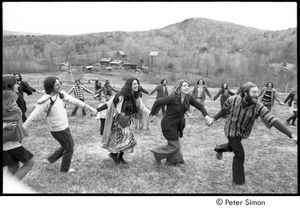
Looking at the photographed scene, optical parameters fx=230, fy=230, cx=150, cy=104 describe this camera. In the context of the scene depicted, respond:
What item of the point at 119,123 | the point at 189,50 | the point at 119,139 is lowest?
the point at 119,139

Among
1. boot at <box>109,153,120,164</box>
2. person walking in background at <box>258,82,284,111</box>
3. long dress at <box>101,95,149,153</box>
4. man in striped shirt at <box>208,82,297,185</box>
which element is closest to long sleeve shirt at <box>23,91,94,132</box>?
long dress at <box>101,95,149,153</box>

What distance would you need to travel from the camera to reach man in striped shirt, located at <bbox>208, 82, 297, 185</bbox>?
367cm

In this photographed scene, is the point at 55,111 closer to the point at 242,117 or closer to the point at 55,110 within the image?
the point at 55,110

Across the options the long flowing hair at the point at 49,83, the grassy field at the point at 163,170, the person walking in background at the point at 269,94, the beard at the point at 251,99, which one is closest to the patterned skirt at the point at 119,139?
the grassy field at the point at 163,170

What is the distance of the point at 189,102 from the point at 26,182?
10.9 feet

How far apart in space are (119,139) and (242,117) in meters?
2.33

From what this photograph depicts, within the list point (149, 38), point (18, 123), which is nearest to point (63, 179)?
point (18, 123)

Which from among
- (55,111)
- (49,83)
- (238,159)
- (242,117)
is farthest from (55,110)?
(238,159)

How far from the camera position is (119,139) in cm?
461

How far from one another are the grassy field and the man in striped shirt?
476 mm

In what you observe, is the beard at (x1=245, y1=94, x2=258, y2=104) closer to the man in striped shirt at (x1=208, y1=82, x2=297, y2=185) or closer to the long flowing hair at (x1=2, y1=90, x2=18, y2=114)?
the man in striped shirt at (x1=208, y1=82, x2=297, y2=185)

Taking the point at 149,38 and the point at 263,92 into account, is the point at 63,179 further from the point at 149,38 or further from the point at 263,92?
the point at 149,38

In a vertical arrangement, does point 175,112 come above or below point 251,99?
below

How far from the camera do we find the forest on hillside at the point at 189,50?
43438 mm
